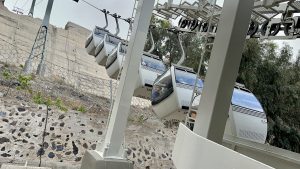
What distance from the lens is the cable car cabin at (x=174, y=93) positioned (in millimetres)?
8648

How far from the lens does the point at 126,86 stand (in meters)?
5.86

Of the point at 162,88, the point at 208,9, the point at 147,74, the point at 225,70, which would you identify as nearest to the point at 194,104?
the point at 162,88

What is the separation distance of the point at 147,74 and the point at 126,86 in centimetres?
491

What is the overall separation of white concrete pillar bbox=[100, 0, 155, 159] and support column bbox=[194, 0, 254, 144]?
316 centimetres

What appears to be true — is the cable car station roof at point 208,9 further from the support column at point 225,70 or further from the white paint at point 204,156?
the white paint at point 204,156

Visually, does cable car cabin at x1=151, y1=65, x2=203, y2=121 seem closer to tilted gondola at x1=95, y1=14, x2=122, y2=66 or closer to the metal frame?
the metal frame

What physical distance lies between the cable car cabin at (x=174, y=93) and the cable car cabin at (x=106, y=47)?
5.93 metres

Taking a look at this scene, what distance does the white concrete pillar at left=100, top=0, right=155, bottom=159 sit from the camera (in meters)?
5.79

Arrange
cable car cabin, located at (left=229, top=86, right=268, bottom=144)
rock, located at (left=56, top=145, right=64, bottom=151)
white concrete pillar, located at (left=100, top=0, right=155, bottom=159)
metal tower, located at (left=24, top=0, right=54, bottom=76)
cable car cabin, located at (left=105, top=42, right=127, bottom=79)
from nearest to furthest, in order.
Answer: white concrete pillar, located at (left=100, top=0, right=155, bottom=159)
cable car cabin, located at (left=229, top=86, right=268, bottom=144)
rock, located at (left=56, top=145, right=64, bottom=151)
cable car cabin, located at (left=105, top=42, right=127, bottom=79)
metal tower, located at (left=24, top=0, right=54, bottom=76)

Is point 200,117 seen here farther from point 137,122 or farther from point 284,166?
point 137,122

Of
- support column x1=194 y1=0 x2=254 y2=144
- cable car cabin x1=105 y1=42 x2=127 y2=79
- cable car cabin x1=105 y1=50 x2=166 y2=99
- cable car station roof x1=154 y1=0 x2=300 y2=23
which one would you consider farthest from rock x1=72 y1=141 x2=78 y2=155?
support column x1=194 y1=0 x2=254 y2=144

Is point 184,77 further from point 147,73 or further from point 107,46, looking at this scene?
point 107,46

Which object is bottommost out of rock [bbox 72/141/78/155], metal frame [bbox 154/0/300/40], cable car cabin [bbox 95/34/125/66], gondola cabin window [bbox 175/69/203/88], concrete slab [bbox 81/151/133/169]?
rock [bbox 72/141/78/155]

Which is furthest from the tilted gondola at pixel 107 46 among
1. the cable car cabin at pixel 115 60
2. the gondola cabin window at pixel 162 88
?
the gondola cabin window at pixel 162 88
